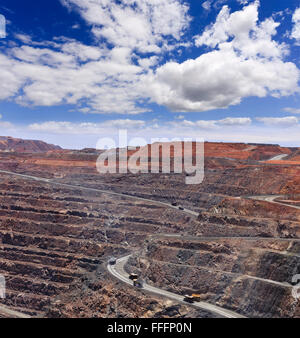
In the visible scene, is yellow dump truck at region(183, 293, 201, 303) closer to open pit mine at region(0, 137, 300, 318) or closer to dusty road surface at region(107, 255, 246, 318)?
open pit mine at region(0, 137, 300, 318)

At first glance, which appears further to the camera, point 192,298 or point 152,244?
point 152,244

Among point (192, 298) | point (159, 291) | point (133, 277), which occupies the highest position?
point (133, 277)

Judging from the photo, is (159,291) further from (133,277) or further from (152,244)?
(152,244)

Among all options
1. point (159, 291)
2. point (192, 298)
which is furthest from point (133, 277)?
point (192, 298)

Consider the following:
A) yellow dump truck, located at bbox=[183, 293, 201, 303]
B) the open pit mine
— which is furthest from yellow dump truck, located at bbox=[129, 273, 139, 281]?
yellow dump truck, located at bbox=[183, 293, 201, 303]

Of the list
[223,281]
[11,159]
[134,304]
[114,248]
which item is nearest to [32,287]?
[114,248]

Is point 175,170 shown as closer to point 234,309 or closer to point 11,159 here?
point 234,309
